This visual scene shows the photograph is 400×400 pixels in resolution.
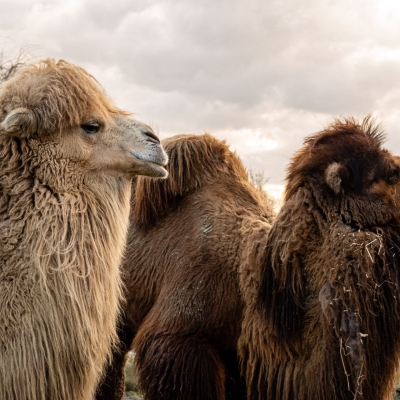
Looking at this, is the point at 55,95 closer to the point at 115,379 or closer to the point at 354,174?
the point at 354,174

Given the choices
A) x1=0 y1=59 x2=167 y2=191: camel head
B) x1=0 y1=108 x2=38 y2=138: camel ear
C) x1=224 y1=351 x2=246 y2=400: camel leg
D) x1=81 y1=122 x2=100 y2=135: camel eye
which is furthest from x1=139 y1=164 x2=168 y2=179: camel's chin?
x1=224 y1=351 x2=246 y2=400: camel leg

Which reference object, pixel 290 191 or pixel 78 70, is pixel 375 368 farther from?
pixel 78 70

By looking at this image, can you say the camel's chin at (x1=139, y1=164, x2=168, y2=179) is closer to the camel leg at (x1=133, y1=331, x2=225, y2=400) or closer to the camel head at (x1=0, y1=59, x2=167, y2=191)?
the camel head at (x1=0, y1=59, x2=167, y2=191)

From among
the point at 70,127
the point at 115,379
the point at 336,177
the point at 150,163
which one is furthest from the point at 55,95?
the point at 115,379

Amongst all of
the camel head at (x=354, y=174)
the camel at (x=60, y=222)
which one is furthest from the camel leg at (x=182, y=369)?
the camel head at (x=354, y=174)

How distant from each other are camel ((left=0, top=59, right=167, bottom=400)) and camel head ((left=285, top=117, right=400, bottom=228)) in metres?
1.15

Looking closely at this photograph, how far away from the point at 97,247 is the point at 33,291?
449 mm

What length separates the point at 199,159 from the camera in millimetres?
6172

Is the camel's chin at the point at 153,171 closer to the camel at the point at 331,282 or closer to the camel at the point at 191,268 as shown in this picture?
the camel at the point at 331,282

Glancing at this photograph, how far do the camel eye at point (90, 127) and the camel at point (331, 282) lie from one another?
1440 millimetres

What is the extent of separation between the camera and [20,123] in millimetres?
4176

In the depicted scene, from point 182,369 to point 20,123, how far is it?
2180 millimetres

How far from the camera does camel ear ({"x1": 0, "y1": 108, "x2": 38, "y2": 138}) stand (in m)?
4.14

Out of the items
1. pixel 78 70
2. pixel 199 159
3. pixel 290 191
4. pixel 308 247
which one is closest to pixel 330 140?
pixel 290 191
